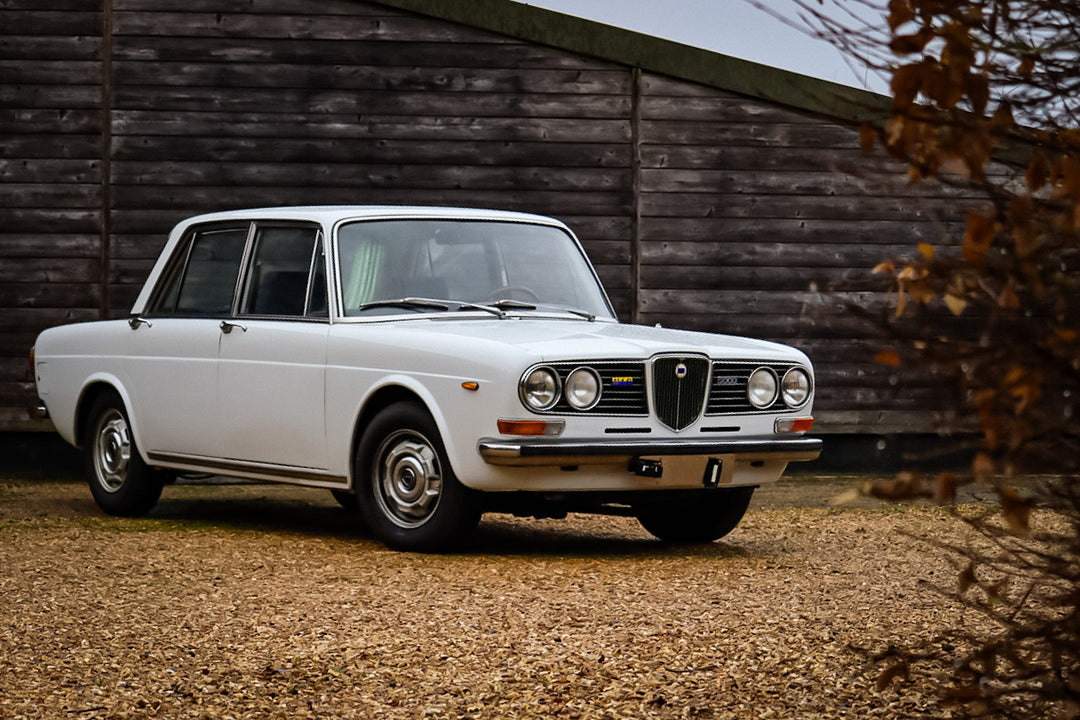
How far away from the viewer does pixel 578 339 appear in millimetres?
7418

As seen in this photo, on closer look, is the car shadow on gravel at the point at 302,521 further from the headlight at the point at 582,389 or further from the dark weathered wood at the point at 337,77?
the dark weathered wood at the point at 337,77

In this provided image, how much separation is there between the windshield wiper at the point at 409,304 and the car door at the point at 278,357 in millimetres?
263

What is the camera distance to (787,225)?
13.0m

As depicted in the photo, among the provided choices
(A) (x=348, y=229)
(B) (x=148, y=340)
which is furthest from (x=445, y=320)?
(B) (x=148, y=340)

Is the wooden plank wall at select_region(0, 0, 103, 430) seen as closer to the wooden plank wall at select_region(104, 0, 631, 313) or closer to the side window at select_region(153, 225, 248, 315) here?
the wooden plank wall at select_region(104, 0, 631, 313)

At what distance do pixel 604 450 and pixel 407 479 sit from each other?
1054mm

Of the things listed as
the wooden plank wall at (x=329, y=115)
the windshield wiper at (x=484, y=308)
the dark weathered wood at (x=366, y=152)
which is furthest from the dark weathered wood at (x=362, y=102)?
the windshield wiper at (x=484, y=308)

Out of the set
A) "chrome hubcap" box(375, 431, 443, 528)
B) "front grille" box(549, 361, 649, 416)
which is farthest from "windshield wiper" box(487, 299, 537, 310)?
"front grille" box(549, 361, 649, 416)

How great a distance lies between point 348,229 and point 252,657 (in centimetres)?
379

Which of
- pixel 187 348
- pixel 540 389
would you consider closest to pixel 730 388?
pixel 540 389

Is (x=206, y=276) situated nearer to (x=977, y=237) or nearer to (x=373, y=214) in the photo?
(x=373, y=214)

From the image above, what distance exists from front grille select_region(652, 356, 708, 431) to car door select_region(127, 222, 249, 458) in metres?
2.66

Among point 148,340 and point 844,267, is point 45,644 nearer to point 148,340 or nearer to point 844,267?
point 148,340

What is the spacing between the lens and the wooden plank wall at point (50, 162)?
12.5m
